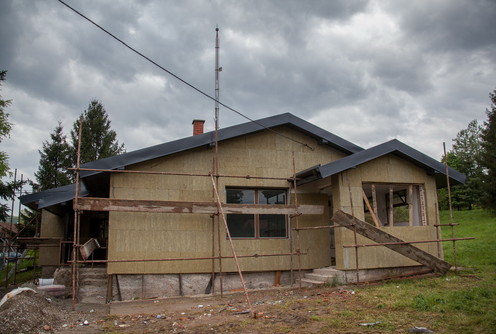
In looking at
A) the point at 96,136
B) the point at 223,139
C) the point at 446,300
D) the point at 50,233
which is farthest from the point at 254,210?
the point at 96,136

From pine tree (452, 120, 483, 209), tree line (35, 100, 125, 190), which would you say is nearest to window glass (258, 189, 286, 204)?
tree line (35, 100, 125, 190)

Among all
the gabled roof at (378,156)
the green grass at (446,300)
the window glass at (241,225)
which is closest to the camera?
the green grass at (446,300)

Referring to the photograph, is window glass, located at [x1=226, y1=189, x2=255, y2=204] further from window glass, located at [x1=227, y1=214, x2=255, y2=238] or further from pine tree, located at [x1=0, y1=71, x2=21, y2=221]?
pine tree, located at [x1=0, y1=71, x2=21, y2=221]

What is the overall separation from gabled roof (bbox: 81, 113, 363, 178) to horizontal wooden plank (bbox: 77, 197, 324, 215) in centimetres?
111

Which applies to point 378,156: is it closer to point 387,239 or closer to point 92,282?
point 387,239

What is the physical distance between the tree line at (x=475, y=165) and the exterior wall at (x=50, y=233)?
16.8m

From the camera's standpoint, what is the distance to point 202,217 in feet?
39.4

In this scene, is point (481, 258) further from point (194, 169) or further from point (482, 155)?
point (482, 155)

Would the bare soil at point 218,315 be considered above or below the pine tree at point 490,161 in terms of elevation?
below

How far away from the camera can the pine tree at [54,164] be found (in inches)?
1337

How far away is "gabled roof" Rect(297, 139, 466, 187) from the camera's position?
37.2 ft

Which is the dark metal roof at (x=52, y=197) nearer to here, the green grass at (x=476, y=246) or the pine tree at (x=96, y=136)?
the green grass at (x=476, y=246)

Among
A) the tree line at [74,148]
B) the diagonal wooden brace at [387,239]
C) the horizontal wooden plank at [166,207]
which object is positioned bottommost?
the diagonal wooden brace at [387,239]

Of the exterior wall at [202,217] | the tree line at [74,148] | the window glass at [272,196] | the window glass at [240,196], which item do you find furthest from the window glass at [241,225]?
the tree line at [74,148]
